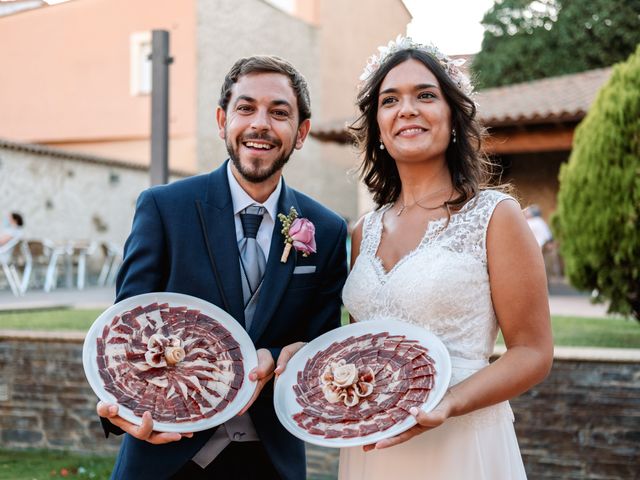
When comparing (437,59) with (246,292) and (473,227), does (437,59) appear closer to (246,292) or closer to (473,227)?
(473,227)

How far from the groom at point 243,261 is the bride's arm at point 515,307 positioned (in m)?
0.59

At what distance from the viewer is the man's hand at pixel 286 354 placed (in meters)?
2.11

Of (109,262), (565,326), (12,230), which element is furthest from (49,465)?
(109,262)

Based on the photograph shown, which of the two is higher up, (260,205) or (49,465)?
(260,205)

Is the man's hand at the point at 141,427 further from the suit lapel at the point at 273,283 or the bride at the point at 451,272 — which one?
the bride at the point at 451,272

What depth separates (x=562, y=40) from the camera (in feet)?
88.3

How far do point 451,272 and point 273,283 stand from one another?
551mm

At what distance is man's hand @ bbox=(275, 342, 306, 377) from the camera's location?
6.91ft

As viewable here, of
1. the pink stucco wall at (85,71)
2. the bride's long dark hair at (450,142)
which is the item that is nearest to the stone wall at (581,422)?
the bride's long dark hair at (450,142)

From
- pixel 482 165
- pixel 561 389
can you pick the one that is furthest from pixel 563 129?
pixel 482 165

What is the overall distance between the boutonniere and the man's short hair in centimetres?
37

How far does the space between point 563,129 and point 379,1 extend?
14728 mm

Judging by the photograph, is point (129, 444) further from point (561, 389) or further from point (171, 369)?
point (561, 389)

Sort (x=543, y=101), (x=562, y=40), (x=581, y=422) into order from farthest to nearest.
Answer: (x=562, y=40)
(x=543, y=101)
(x=581, y=422)
